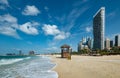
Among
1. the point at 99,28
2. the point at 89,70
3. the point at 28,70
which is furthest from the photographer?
the point at 99,28

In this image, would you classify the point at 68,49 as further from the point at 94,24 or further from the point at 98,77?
the point at 94,24

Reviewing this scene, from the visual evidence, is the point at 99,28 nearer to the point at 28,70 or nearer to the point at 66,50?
the point at 66,50

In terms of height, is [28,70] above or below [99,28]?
below

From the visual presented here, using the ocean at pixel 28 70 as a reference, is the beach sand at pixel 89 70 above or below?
above

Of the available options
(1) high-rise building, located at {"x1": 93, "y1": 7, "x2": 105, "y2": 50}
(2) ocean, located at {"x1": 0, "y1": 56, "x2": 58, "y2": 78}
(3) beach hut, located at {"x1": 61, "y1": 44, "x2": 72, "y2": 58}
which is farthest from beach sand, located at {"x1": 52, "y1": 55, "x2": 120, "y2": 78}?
(1) high-rise building, located at {"x1": 93, "y1": 7, "x2": 105, "y2": 50}

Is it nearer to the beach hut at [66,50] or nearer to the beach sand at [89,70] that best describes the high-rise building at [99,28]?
the beach hut at [66,50]

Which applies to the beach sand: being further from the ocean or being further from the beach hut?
the beach hut

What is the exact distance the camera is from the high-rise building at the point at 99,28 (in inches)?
5143

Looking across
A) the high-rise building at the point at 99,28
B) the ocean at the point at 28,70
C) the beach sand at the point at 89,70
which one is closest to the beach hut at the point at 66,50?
the ocean at the point at 28,70

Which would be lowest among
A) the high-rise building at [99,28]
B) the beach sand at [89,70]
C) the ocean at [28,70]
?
the ocean at [28,70]

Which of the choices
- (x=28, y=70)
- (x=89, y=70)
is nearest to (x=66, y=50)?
(x=28, y=70)

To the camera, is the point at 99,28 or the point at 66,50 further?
the point at 99,28

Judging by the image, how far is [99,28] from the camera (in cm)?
13325

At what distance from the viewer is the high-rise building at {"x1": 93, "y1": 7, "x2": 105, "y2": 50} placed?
131 metres
